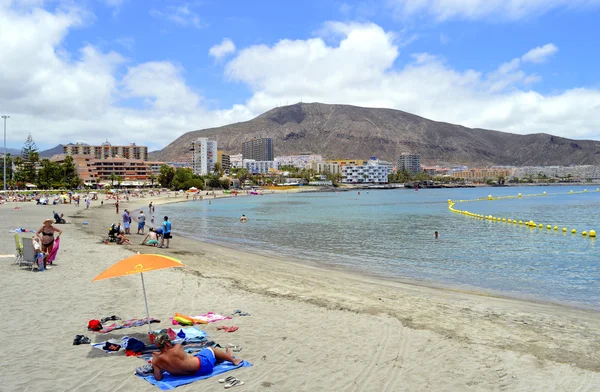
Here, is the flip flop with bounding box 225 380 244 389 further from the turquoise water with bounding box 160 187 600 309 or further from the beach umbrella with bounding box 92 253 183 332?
the turquoise water with bounding box 160 187 600 309

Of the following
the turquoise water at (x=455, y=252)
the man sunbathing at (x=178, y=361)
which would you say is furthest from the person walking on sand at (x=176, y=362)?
the turquoise water at (x=455, y=252)

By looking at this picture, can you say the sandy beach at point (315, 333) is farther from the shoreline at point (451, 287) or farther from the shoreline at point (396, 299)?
the shoreline at point (451, 287)

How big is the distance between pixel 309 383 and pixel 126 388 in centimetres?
238

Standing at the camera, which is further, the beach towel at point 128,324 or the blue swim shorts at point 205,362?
the beach towel at point 128,324

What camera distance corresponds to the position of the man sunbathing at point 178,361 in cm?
600

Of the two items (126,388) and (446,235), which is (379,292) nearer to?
(126,388)

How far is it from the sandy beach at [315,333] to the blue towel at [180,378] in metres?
0.11

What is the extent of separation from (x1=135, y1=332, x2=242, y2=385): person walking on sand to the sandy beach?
19 cm

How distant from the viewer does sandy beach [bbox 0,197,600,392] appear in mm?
6031

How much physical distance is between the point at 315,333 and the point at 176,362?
284 cm

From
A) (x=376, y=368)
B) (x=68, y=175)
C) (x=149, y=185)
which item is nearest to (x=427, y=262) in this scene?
(x=376, y=368)

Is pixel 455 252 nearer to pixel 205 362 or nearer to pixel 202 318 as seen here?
pixel 202 318

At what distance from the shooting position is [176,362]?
19.7ft

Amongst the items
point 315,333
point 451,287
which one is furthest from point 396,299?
point 315,333
